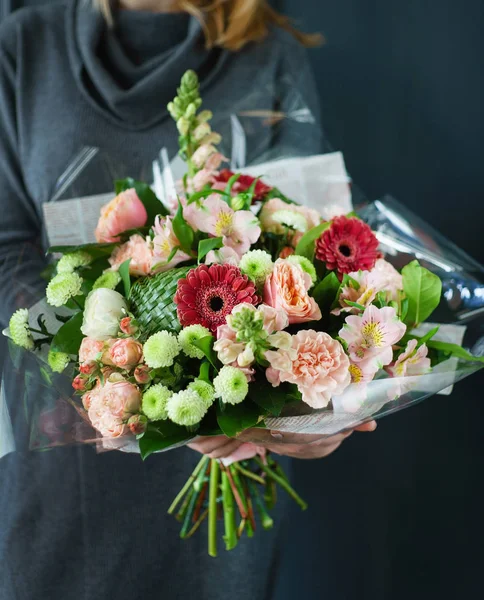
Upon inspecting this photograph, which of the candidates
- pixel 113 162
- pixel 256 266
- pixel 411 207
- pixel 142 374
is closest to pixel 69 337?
pixel 142 374

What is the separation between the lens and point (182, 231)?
0.73 meters

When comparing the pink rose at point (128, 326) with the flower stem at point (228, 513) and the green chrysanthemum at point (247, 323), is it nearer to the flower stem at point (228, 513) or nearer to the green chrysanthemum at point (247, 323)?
the green chrysanthemum at point (247, 323)

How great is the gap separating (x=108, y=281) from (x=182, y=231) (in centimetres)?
11

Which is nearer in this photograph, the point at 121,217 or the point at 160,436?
the point at 160,436

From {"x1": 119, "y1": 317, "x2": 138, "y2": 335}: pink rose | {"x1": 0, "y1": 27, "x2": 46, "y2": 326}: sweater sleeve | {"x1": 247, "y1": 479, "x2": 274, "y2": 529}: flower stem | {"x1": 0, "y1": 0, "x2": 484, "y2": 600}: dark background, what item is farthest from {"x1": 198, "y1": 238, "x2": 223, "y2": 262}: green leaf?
{"x1": 0, "y1": 0, "x2": 484, "y2": 600}: dark background

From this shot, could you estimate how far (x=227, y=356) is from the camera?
600 mm

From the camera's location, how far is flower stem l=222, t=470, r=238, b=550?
1058 millimetres

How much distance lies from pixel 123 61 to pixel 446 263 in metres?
0.72

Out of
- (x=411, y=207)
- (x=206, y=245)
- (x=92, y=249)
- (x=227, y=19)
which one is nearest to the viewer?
(x=206, y=245)

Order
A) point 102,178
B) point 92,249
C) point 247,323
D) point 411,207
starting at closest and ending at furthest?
point 247,323
point 92,249
point 102,178
point 411,207

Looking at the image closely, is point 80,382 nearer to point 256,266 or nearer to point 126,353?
point 126,353

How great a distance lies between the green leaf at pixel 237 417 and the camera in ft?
2.10

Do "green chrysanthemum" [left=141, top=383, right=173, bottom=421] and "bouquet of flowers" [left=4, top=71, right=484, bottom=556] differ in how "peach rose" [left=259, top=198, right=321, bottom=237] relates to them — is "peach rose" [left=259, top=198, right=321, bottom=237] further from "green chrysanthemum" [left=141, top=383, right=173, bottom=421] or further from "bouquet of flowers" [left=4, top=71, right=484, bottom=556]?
"green chrysanthemum" [left=141, top=383, right=173, bottom=421]

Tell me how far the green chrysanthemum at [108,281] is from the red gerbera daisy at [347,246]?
0.79ft
